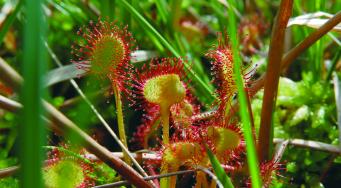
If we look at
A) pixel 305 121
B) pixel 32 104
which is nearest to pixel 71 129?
pixel 32 104

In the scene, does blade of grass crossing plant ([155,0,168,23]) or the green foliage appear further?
blade of grass crossing plant ([155,0,168,23])

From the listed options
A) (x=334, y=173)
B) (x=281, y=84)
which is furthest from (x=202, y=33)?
(x=334, y=173)

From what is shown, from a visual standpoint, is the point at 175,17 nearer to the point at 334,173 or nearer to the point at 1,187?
the point at 334,173

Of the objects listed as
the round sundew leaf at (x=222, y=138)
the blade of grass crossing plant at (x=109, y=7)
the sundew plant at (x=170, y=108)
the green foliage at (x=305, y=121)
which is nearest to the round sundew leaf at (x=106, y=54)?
the sundew plant at (x=170, y=108)

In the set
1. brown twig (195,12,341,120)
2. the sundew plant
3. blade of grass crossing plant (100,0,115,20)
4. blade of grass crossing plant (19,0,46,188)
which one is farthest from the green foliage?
blade of grass crossing plant (19,0,46,188)

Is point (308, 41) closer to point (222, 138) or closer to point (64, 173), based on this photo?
point (222, 138)

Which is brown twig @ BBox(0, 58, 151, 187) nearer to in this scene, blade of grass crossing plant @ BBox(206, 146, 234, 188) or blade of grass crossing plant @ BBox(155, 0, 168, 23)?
blade of grass crossing plant @ BBox(206, 146, 234, 188)

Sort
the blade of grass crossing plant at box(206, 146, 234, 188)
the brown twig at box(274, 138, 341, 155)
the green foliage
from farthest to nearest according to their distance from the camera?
the green foliage → the brown twig at box(274, 138, 341, 155) → the blade of grass crossing plant at box(206, 146, 234, 188)

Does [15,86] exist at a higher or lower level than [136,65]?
lower
